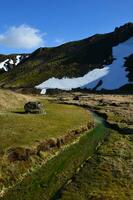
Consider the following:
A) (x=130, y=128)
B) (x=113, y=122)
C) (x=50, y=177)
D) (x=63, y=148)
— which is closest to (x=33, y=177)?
(x=50, y=177)

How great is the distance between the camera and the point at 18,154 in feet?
149

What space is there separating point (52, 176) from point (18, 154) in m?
5.45

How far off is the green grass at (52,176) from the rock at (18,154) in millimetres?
2337

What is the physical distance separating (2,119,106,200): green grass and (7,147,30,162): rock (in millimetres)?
2337

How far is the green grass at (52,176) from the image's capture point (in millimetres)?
36594

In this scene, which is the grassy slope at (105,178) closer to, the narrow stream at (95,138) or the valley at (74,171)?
the valley at (74,171)

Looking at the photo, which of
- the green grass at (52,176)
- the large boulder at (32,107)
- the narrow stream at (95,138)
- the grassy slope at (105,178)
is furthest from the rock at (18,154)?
the large boulder at (32,107)

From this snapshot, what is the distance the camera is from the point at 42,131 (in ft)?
192

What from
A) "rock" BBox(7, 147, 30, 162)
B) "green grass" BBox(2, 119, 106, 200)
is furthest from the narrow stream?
"rock" BBox(7, 147, 30, 162)

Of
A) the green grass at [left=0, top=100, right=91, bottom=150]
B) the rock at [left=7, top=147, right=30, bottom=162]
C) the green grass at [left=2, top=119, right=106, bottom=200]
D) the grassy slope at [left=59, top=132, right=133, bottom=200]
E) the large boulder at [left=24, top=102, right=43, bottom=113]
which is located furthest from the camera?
the large boulder at [left=24, top=102, right=43, bottom=113]

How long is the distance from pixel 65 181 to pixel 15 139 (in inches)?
489

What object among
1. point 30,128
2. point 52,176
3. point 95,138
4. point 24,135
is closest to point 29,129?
point 30,128

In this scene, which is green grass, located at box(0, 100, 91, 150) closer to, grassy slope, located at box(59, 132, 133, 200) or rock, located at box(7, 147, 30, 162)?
rock, located at box(7, 147, 30, 162)

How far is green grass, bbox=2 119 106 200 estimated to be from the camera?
36.6m
